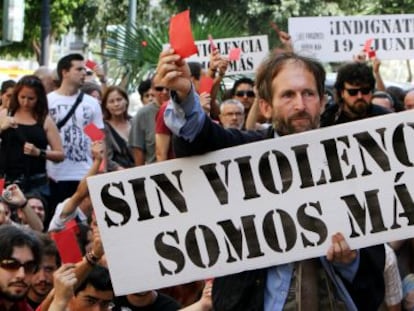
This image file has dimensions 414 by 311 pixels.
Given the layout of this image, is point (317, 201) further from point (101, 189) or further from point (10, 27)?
point (10, 27)

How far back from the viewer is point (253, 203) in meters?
4.51

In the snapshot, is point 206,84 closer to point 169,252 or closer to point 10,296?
point 10,296

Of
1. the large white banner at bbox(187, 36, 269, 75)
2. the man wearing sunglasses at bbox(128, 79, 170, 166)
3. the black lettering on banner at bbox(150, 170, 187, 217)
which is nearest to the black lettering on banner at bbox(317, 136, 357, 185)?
the black lettering on banner at bbox(150, 170, 187, 217)

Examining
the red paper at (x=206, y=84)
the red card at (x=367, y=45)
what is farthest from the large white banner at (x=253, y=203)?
the red card at (x=367, y=45)

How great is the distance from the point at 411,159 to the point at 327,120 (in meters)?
2.59

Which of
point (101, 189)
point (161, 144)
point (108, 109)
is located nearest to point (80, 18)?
point (108, 109)

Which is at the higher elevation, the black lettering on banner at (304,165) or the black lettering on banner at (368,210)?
the black lettering on banner at (304,165)

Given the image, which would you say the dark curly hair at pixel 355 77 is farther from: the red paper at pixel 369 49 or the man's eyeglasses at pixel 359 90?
the red paper at pixel 369 49

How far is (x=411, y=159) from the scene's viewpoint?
4559 mm

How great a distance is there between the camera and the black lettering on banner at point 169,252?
14.8ft

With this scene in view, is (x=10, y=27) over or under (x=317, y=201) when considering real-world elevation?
over

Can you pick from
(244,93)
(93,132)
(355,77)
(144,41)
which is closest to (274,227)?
(355,77)

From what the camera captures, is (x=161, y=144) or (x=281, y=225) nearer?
(x=281, y=225)

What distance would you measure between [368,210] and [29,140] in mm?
6130
